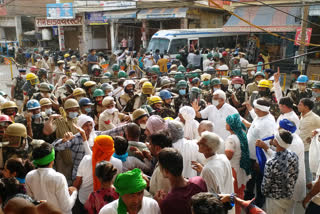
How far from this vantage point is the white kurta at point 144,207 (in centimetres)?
240

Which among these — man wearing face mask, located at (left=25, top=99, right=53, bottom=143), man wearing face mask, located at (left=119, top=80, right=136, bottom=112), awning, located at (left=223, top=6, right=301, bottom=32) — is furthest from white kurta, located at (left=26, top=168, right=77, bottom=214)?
awning, located at (left=223, top=6, right=301, bottom=32)

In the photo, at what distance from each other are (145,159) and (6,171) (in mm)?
1460

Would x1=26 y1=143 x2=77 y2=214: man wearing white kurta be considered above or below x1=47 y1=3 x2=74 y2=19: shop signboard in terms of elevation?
below

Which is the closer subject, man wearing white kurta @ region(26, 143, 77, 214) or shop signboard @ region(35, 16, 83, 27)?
man wearing white kurta @ region(26, 143, 77, 214)

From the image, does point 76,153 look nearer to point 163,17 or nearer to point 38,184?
point 38,184

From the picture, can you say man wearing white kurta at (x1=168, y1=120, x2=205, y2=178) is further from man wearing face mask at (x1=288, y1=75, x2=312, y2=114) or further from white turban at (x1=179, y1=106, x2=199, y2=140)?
man wearing face mask at (x1=288, y1=75, x2=312, y2=114)

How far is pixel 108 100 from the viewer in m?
5.29

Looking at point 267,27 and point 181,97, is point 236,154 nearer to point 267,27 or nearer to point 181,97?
point 181,97

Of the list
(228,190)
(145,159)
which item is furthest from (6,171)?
(228,190)

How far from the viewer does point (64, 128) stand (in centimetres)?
447

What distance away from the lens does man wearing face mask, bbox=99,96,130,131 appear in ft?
17.1

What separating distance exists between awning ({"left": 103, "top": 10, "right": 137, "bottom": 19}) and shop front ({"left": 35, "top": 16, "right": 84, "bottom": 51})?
3170mm

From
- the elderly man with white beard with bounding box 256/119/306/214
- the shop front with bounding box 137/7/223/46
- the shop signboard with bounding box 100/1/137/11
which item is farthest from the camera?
the shop signboard with bounding box 100/1/137/11

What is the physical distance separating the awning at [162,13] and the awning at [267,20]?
12.8ft
